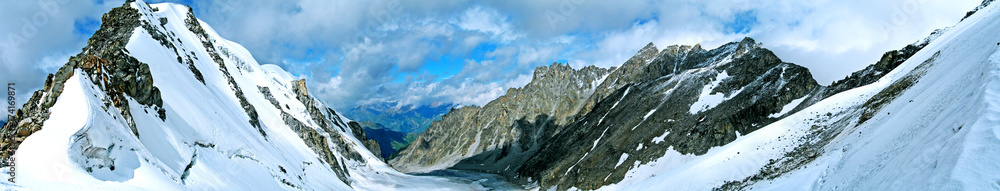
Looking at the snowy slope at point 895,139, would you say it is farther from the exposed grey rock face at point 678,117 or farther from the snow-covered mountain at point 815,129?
the exposed grey rock face at point 678,117

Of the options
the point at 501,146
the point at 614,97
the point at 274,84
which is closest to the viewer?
the point at 274,84

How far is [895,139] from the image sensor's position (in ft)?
63.8

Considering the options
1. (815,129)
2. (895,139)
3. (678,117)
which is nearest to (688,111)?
(678,117)

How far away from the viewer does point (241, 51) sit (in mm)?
117688

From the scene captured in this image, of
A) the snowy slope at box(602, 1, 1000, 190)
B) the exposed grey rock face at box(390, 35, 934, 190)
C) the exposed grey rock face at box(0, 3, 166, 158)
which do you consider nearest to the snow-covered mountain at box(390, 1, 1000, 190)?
the snowy slope at box(602, 1, 1000, 190)

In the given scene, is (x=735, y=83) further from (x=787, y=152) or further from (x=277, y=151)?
(x=277, y=151)

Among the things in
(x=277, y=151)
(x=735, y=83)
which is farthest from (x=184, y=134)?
(x=735, y=83)

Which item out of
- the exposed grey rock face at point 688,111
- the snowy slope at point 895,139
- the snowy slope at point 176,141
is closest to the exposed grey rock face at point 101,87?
the snowy slope at point 176,141

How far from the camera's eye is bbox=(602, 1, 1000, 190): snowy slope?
41.9 ft

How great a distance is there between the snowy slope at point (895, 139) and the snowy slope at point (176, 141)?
30801mm

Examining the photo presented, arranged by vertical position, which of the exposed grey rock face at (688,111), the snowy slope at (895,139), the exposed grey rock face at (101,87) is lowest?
the snowy slope at (895,139)

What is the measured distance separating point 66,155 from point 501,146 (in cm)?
17566

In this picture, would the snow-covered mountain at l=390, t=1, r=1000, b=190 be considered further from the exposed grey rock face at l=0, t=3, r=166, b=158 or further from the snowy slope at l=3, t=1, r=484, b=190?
the exposed grey rock face at l=0, t=3, r=166, b=158

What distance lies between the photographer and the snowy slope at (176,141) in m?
21.7
